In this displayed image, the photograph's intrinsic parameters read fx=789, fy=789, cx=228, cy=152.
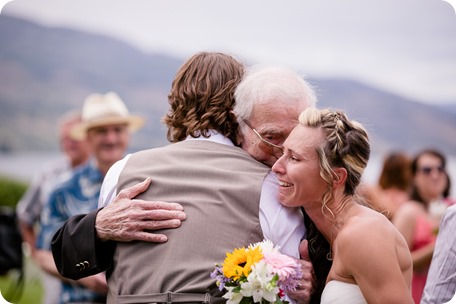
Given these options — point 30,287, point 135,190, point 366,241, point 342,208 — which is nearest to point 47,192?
point 135,190

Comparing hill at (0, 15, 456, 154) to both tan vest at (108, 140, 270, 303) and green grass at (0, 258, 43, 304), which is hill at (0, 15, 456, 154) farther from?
tan vest at (108, 140, 270, 303)

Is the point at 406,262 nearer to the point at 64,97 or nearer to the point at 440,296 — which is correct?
the point at 440,296

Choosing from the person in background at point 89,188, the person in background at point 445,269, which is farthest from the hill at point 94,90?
the person in background at point 445,269

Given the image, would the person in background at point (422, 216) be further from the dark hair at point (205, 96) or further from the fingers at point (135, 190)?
the fingers at point (135, 190)

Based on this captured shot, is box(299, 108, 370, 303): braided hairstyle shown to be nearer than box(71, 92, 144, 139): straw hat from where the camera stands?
Yes

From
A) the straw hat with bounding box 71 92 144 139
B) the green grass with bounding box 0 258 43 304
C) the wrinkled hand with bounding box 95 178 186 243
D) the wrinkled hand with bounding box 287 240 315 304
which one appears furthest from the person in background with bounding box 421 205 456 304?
the green grass with bounding box 0 258 43 304

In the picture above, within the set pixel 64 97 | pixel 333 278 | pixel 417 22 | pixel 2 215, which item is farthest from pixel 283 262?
pixel 64 97

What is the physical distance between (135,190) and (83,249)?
38cm

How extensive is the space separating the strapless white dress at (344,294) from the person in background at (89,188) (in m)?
2.79

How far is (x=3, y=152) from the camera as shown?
13641mm

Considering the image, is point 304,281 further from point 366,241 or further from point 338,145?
point 338,145

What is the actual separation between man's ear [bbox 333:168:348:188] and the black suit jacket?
102 centimetres

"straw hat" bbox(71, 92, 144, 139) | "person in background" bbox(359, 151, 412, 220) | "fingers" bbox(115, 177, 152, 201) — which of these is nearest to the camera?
"fingers" bbox(115, 177, 152, 201)

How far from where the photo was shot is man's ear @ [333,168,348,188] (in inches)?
129
